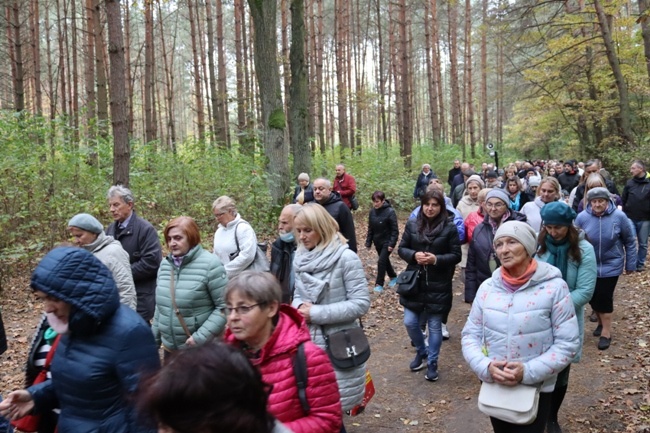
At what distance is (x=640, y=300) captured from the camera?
7.84 meters

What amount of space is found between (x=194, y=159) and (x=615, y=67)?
12.9 metres

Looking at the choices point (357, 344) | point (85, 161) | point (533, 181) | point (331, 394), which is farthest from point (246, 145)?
point (331, 394)

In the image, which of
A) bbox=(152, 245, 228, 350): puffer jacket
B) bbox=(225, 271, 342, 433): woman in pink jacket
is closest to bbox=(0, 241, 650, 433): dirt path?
bbox=(152, 245, 228, 350): puffer jacket

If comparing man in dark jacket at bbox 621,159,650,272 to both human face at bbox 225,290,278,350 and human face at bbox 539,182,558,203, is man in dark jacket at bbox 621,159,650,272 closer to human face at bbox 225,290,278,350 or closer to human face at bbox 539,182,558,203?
human face at bbox 539,182,558,203

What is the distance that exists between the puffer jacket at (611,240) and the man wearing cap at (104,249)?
5.19 metres

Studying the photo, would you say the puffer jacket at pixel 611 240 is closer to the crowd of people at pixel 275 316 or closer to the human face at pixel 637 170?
the crowd of people at pixel 275 316

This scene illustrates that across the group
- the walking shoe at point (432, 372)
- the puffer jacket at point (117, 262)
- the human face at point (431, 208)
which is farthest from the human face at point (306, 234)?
the walking shoe at point (432, 372)

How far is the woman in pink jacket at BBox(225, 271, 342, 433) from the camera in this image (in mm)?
2135

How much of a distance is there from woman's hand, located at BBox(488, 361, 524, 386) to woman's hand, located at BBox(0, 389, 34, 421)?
261 cm

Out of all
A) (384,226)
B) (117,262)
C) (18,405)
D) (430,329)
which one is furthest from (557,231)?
(384,226)

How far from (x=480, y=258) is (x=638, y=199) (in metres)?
6.06

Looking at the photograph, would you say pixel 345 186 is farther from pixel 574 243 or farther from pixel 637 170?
pixel 574 243

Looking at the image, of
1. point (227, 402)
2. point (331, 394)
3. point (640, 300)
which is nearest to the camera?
point (227, 402)

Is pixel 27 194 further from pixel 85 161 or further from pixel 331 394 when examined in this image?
pixel 331 394
